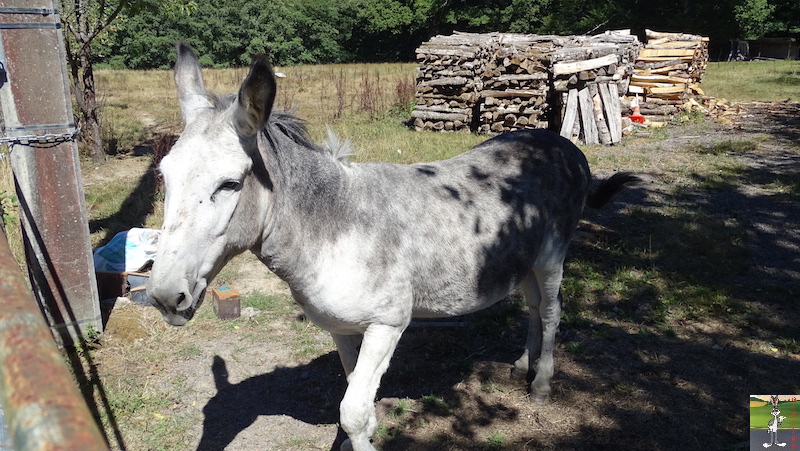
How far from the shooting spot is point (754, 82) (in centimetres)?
2316

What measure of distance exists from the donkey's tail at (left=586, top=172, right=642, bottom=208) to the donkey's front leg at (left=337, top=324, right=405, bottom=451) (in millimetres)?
2534

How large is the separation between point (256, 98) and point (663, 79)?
54.9 ft

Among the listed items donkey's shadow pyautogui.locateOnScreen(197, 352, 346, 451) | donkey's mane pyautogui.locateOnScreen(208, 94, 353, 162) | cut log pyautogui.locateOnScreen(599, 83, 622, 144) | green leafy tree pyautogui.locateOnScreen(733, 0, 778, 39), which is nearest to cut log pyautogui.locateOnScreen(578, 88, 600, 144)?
cut log pyautogui.locateOnScreen(599, 83, 622, 144)

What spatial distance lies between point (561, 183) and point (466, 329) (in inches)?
76.7

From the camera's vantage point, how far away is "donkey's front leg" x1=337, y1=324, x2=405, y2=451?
9.75ft

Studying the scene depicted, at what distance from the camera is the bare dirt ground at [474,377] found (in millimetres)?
3949

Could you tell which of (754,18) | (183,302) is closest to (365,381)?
(183,302)

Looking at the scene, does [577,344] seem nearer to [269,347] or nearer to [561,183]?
[561,183]

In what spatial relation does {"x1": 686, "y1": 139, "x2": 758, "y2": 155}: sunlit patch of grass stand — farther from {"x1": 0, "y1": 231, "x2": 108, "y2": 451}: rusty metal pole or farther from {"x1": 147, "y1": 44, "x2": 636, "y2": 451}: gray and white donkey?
{"x1": 0, "y1": 231, "x2": 108, "y2": 451}: rusty metal pole

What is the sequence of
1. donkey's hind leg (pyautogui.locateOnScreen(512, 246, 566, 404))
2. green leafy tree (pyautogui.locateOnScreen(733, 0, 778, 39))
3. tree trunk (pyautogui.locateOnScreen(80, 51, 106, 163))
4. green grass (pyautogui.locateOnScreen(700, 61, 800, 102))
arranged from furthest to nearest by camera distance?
green leafy tree (pyautogui.locateOnScreen(733, 0, 778, 39))
green grass (pyautogui.locateOnScreen(700, 61, 800, 102))
tree trunk (pyautogui.locateOnScreen(80, 51, 106, 163))
donkey's hind leg (pyautogui.locateOnScreen(512, 246, 566, 404))

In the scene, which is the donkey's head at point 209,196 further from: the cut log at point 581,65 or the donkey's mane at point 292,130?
the cut log at point 581,65

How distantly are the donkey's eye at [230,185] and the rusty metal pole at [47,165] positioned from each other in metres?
3.31

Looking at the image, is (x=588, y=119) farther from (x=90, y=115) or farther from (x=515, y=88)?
(x=90, y=115)

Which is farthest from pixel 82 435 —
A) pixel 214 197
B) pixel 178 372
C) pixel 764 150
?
pixel 764 150
